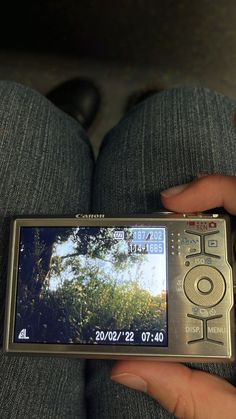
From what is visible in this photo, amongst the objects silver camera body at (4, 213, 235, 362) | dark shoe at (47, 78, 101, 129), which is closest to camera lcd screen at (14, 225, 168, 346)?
silver camera body at (4, 213, 235, 362)

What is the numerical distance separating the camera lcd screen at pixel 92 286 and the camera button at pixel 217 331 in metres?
0.05

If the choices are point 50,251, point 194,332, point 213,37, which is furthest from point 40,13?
point 194,332

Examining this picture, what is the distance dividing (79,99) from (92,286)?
56cm

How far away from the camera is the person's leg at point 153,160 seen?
0.60 m

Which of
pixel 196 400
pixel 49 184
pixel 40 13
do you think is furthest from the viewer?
pixel 40 13

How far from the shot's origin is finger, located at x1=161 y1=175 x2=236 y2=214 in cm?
56

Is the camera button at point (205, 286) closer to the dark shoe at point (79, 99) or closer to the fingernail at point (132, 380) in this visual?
the fingernail at point (132, 380)

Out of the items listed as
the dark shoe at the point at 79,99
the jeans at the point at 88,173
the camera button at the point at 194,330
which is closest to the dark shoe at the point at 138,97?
the dark shoe at the point at 79,99

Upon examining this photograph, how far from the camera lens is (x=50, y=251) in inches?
21.3

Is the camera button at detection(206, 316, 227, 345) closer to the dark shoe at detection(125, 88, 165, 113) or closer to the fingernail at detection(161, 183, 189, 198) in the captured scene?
the fingernail at detection(161, 183, 189, 198)

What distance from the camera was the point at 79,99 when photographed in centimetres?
100

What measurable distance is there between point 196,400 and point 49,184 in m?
0.31

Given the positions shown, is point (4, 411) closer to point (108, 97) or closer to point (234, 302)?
point (234, 302)

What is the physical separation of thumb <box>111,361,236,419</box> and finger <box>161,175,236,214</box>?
0.18 m
